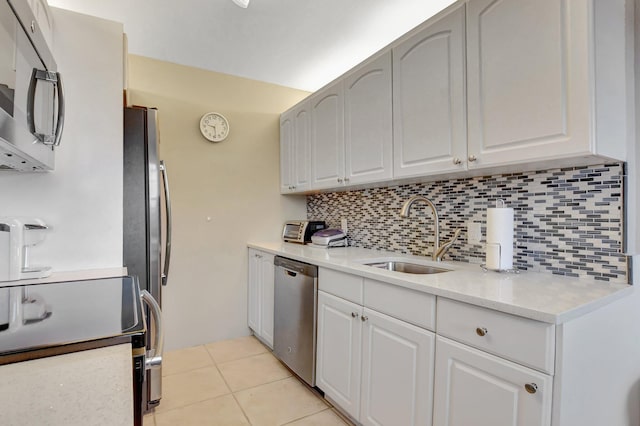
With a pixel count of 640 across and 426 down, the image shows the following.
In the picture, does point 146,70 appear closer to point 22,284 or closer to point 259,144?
point 259,144

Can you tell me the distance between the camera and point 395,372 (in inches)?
55.6

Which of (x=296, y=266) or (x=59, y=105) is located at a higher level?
(x=59, y=105)

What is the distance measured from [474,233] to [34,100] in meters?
2.00

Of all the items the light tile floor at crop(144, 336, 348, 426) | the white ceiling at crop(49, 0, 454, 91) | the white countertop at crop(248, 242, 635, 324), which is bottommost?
the light tile floor at crop(144, 336, 348, 426)

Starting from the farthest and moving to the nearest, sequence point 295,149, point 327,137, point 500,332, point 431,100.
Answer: point 295,149, point 327,137, point 431,100, point 500,332

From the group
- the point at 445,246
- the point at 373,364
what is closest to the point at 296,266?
the point at 373,364

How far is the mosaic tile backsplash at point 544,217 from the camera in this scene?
4.31 feet

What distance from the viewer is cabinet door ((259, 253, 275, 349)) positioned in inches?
102

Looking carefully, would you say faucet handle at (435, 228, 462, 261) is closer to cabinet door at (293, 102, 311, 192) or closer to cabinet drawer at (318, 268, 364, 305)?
cabinet drawer at (318, 268, 364, 305)

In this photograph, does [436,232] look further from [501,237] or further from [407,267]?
[501,237]

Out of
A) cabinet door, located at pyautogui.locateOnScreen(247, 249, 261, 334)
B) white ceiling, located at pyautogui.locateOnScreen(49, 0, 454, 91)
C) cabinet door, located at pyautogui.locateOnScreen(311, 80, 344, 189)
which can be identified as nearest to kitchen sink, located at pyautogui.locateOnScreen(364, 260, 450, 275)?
cabinet door, located at pyautogui.locateOnScreen(311, 80, 344, 189)

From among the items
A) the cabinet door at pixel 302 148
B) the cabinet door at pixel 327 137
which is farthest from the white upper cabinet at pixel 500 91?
the cabinet door at pixel 302 148

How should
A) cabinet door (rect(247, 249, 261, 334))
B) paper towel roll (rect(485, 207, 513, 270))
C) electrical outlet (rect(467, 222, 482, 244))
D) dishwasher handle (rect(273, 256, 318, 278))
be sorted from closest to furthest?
paper towel roll (rect(485, 207, 513, 270)) → electrical outlet (rect(467, 222, 482, 244)) → dishwasher handle (rect(273, 256, 318, 278)) → cabinet door (rect(247, 249, 261, 334))

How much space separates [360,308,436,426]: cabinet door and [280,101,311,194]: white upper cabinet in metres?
1.54
